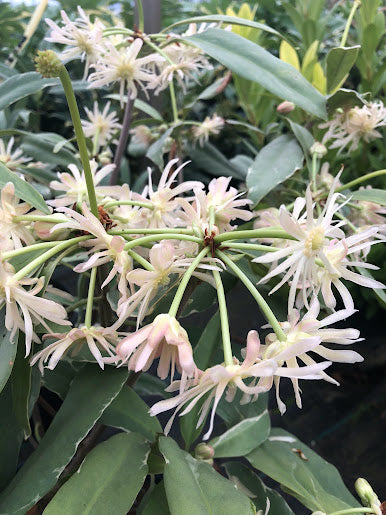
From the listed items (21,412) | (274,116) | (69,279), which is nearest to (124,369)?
(21,412)

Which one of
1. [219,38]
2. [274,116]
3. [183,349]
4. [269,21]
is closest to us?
[183,349]

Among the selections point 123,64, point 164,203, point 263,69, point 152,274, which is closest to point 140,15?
point 123,64

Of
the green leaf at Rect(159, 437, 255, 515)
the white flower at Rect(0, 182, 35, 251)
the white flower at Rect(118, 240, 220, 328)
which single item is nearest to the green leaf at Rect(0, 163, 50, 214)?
the white flower at Rect(0, 182, 35, 251)

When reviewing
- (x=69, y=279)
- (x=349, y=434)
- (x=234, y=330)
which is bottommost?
(x=349, y=434)

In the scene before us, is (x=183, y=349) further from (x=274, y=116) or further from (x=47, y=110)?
(x=47, y=110)

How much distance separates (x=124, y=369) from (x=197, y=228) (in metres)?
0.15

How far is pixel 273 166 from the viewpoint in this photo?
22.4 inches

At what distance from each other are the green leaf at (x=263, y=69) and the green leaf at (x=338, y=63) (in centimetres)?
12

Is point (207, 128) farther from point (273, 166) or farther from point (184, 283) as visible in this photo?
point (184, 283)

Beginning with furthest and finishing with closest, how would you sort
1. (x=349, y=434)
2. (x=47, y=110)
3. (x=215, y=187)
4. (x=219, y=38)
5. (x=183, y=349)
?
1. (x=47, y=110)
2. (x=349, y=434)
3. (x=219, y=38)
4. (x=215, y=187)
5. (x=183, y=349)

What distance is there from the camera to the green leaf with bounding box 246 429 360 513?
0.43 meters

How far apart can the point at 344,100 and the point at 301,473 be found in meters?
0.43

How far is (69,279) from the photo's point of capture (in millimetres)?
866

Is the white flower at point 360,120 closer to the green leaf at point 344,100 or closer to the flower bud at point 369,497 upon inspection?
the green leaf at point 344,100
